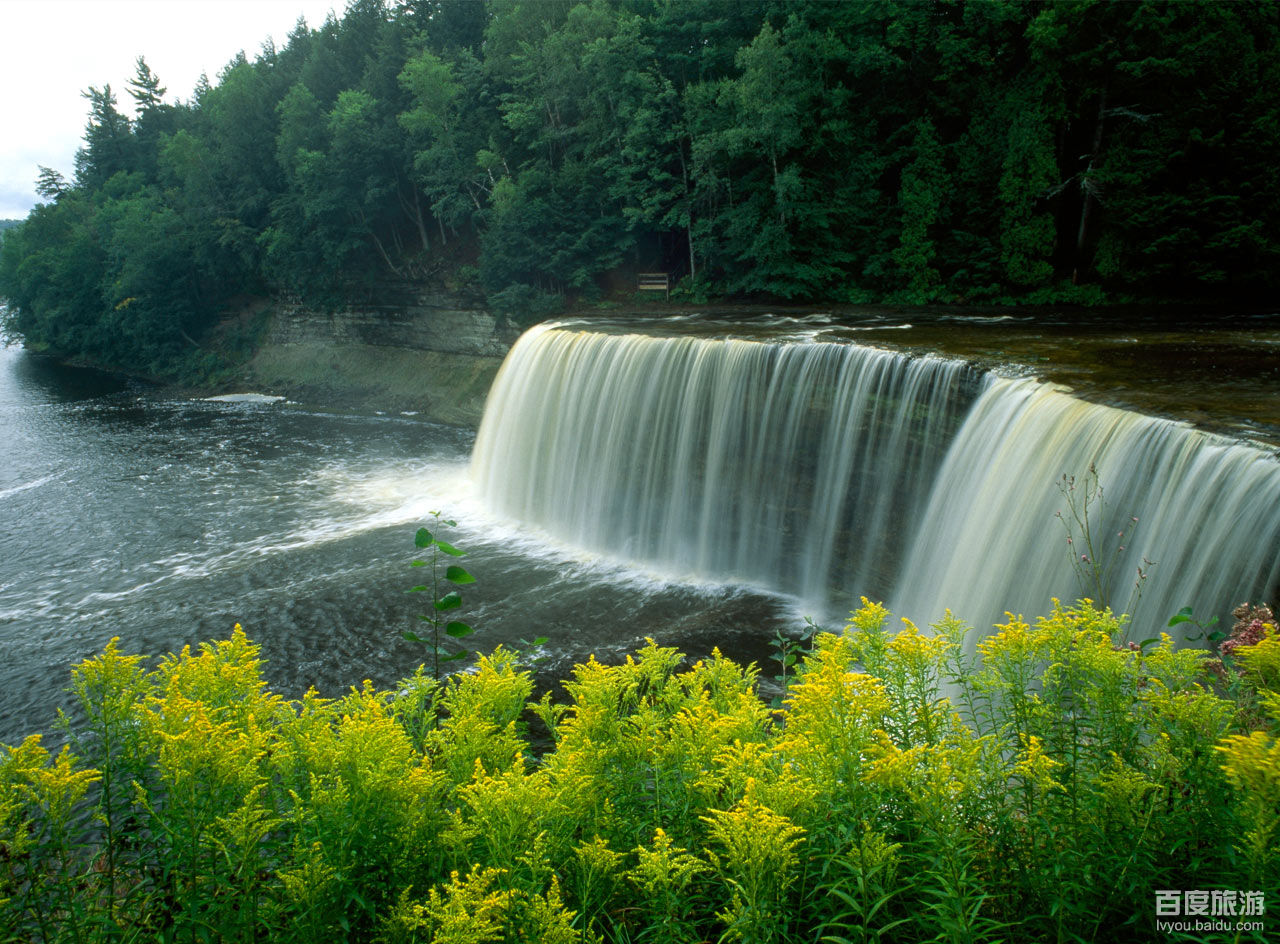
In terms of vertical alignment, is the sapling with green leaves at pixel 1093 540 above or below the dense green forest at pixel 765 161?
below

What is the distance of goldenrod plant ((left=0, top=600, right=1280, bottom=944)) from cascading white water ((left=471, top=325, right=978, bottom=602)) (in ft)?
29.3

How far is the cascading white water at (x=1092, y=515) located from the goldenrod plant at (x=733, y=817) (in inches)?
183

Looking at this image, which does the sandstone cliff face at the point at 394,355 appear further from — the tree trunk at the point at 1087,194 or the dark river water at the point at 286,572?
the tree trunk at the point at 1087,194

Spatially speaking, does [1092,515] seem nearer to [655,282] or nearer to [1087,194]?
[1087,194]

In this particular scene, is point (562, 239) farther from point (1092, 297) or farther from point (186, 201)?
point (186, 201)

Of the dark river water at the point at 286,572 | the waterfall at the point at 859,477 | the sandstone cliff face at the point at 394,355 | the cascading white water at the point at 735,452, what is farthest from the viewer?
the sandstone cliff face at the point at 394,355

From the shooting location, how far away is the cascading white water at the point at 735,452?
1250 cm

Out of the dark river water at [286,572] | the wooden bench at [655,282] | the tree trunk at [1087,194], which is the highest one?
the tree trunk at [1087,194]

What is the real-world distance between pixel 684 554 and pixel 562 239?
17557mm

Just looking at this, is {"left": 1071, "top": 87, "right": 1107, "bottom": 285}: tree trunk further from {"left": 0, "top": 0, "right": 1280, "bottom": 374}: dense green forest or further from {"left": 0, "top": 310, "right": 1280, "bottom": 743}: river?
{"left": 0, "top": 310, "right": 1280, "bottom": 743}: river

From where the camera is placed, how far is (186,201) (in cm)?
4462

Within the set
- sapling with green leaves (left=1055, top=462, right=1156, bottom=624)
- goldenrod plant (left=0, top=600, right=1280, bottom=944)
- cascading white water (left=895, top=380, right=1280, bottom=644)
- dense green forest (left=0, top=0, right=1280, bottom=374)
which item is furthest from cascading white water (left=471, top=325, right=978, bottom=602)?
dense green forest (left=0, top=0, right=1280, bottom=374)

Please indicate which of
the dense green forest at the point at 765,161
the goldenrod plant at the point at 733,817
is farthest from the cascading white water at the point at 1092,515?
the dense green forest at the point at 765,161

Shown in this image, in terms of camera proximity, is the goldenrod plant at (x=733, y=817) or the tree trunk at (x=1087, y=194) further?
the tree trunk at (x=1087, y=194)
